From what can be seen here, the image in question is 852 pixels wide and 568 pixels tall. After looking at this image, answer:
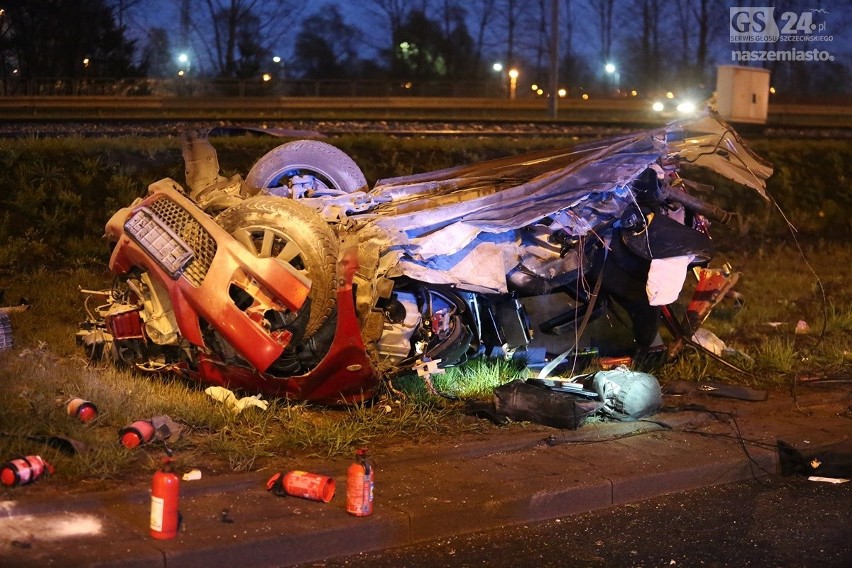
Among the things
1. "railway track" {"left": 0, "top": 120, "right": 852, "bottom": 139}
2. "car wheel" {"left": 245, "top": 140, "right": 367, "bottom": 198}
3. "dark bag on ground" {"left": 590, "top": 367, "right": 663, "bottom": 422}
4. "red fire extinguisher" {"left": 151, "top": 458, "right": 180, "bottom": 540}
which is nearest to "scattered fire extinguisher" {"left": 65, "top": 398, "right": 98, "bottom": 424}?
"red fire extinguisher" {"left": 151, "top": 458, "right": 180, "bottom": 540}

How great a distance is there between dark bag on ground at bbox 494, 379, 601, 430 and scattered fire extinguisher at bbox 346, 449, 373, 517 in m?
1.96

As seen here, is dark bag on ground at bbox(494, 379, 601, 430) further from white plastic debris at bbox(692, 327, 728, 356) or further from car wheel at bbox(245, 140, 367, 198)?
white plastic debris at bbox(692, 327, 728, 356)

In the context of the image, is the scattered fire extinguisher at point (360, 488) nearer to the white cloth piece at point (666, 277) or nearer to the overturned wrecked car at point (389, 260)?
the overturned wrecked car at point (389, 260)

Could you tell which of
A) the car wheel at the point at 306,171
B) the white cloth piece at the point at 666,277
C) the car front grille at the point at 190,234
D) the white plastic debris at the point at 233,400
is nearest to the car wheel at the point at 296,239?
the car front grille at the point at 190,234

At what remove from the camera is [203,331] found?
6.94m

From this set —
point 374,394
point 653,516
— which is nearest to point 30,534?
point 374,394

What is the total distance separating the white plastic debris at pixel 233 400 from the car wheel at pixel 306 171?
163 cm

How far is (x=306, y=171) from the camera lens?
27.1 feet

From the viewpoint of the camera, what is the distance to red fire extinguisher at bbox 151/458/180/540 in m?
4.82

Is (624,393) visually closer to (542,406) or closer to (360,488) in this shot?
(542,406)

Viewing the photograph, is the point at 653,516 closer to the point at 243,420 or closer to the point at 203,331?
the point at 243,420

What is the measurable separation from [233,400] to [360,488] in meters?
1.78

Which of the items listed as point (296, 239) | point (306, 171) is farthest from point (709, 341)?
point (296, 239)

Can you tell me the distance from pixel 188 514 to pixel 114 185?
6598 millimetres
